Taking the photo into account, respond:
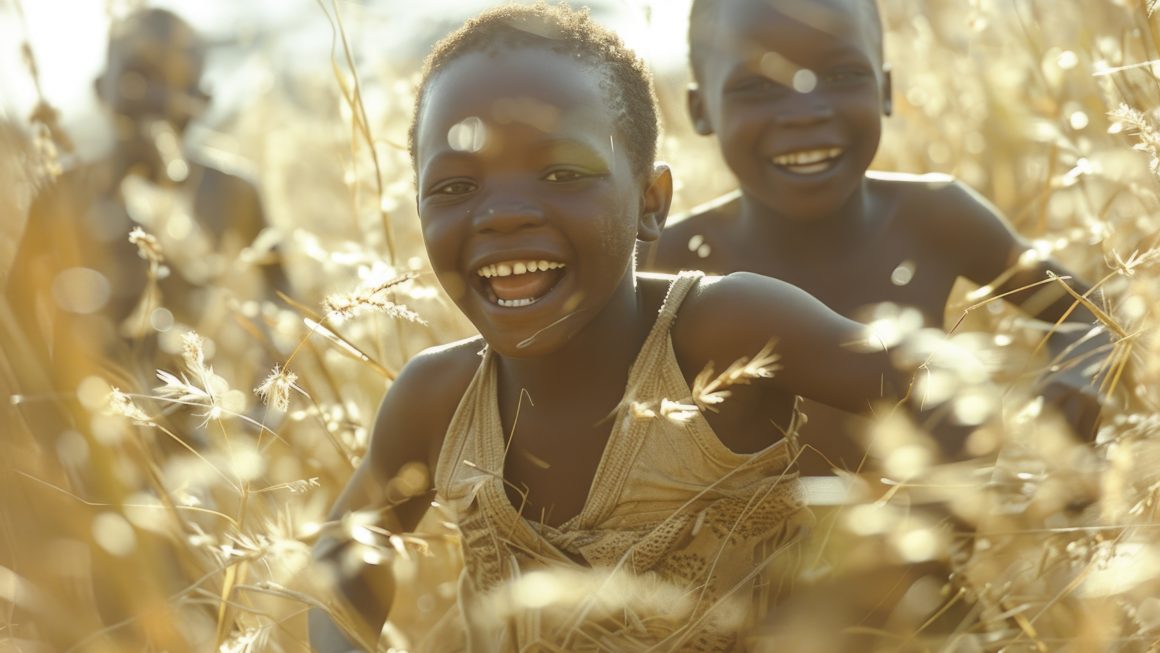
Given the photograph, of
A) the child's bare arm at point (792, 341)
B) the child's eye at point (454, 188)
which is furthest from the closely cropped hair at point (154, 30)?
the child's bare arm at point (792, 341)

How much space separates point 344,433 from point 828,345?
1052 millimetres

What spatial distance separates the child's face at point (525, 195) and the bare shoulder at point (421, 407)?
20 centimetres

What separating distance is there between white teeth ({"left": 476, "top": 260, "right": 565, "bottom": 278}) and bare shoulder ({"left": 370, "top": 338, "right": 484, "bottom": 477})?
25cm

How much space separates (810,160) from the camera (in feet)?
7.84

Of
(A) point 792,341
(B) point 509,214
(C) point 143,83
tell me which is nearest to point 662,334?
(A) point 792,341

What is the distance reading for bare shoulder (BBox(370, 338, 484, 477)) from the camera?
5.93 feet

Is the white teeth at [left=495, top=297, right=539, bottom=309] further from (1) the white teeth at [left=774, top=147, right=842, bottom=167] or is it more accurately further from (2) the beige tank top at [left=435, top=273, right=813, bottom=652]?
(1) the white teeth at [left=774, top=147, right=842, bottom=167]

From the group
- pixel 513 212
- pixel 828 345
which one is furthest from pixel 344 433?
pixel 828 345

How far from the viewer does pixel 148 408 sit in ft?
6.70

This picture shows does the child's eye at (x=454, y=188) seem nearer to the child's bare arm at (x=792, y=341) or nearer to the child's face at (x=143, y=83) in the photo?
the child's bare arm at (x=792, y=341)

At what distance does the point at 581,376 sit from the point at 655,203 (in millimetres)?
271

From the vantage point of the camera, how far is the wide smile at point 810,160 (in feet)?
7.79

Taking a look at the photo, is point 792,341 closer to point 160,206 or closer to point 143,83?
point 160,206

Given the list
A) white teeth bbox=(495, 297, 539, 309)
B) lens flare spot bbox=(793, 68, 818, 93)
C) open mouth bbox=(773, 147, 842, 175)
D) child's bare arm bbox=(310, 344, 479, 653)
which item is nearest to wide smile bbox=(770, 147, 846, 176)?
open mouth bbox=(773, 147, 842, 175)
